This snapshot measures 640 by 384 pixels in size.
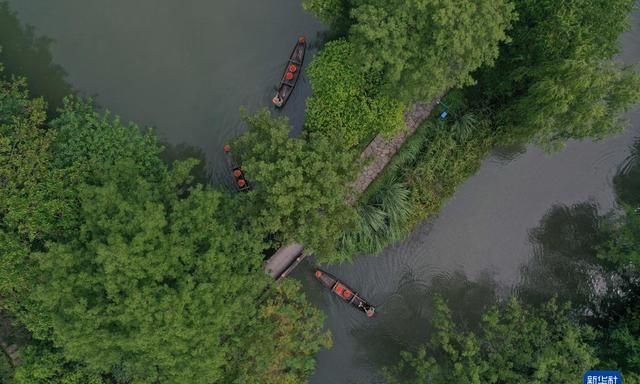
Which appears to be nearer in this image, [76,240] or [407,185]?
[76,240]

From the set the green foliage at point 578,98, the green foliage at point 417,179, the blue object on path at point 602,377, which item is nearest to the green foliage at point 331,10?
the green foliage at point 417,179

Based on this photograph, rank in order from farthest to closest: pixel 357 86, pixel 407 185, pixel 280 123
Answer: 1. pixel 407 185
2. pixel 357 86
3. pixel 280 123

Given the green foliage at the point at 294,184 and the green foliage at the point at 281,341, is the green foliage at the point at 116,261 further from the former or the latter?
the green foliage at the point at 294,184

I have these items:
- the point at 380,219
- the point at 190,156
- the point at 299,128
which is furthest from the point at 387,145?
the point at 190,156

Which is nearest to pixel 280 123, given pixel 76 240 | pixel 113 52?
pixel 76 240

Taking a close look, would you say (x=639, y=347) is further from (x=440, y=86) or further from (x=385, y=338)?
(x=440, y=86)

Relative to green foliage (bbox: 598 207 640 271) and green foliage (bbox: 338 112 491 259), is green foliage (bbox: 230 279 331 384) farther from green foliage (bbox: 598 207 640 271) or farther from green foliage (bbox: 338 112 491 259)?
green foliage (bbox: 598 207 640 271)

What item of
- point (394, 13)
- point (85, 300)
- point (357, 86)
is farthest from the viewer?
point (357, 86)
